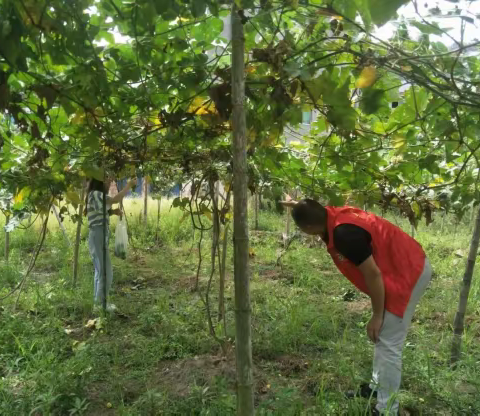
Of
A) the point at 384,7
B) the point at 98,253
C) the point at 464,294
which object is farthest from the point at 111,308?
the point at 384,7

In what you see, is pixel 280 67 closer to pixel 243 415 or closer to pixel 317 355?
pixel 243 415

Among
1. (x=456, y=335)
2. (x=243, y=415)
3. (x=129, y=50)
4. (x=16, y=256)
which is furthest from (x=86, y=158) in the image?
(x=16, y=256)

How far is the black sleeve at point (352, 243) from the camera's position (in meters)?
2.24

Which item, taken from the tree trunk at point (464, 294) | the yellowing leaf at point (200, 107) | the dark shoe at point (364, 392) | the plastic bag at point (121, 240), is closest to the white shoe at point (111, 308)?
the plastic bag at point (121, 240)

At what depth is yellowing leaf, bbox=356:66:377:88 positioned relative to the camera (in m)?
1.54

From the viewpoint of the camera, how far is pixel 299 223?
2.41 metres

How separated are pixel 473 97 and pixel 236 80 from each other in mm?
875

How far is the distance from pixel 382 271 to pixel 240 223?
135 cm

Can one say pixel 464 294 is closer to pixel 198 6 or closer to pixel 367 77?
pixel 367 77

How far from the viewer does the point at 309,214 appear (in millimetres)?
2375

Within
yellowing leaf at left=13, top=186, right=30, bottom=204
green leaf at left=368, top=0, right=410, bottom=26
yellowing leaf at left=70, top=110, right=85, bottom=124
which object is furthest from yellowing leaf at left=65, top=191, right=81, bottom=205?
green leaf at left=368, top=0, right=410, bottom=26

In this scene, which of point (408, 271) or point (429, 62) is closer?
point (429, 62)

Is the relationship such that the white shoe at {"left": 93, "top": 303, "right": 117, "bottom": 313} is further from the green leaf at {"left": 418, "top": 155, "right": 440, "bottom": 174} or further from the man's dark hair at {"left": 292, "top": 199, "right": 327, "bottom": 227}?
the green leaf at {"left": 418, "top": 155, "right": 440, "bottom": 174}

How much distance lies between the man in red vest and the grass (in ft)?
0.96
